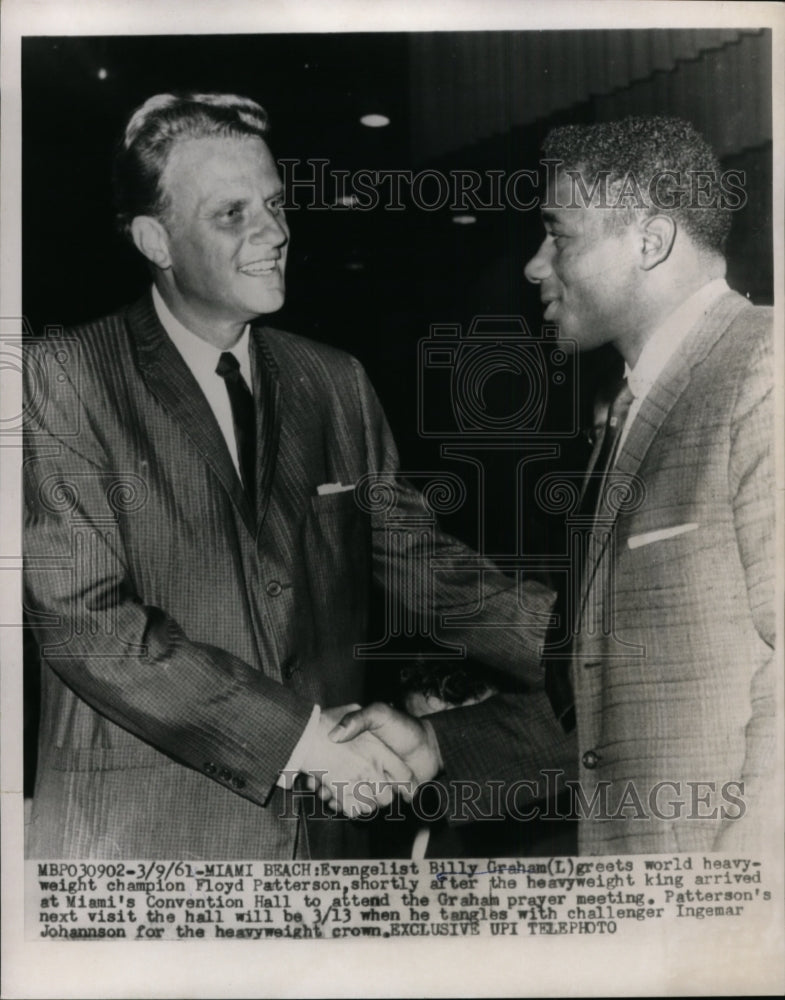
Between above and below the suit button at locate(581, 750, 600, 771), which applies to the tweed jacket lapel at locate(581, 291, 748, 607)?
above

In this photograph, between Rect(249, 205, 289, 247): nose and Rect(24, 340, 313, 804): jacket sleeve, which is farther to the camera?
Rect(249, 205, 289, 247): nose

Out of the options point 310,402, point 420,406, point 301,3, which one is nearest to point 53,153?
Result: point 301,3

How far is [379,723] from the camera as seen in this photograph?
294 cm

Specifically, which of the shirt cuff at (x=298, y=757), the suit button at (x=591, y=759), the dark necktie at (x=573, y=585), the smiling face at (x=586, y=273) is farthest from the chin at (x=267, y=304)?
the suit button at (x=591, y=759)

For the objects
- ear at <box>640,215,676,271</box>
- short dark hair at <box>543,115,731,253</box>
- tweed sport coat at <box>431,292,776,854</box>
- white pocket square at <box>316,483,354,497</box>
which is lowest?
tweed sport coat at <box>431,292,776,854</box>

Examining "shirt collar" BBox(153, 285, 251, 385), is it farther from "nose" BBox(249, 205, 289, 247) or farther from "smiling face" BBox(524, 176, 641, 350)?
"smiling face" BBox(524, 176, 641, 350)

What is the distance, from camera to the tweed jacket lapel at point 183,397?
2905 mm

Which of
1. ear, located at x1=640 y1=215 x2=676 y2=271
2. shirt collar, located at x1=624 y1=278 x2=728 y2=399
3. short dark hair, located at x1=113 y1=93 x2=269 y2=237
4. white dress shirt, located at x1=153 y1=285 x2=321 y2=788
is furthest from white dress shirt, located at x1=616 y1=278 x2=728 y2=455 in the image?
short dark hair, located at x1=113 y1=93 x2=269 y2=237

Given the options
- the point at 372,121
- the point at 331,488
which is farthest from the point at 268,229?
the point at 331,488

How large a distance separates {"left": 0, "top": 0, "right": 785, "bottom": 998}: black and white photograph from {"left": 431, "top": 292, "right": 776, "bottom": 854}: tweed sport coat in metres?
0.01

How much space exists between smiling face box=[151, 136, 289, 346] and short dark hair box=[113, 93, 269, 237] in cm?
3

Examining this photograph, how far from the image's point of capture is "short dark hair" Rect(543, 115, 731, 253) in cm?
298

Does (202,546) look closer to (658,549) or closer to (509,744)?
(509,744)

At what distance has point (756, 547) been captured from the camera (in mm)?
2945
